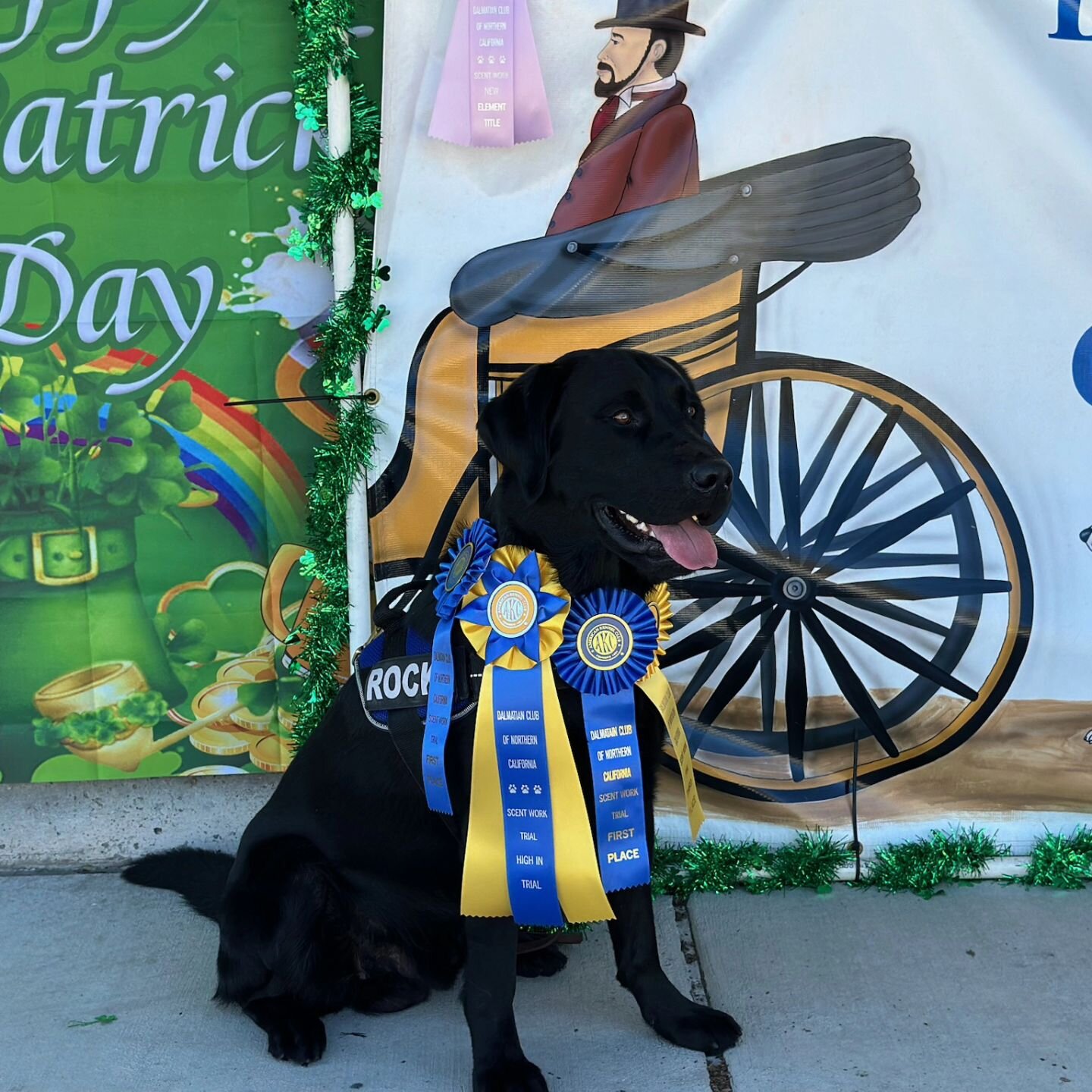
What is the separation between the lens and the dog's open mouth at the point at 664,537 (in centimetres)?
215

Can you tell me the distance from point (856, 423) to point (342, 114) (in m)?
1.60

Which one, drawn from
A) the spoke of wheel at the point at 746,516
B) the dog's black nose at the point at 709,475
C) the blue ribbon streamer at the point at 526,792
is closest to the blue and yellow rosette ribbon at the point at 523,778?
the blue ribbon streamer at the point at 526,792

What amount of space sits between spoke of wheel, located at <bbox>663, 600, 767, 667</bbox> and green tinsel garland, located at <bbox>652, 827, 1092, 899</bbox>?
0.54 m

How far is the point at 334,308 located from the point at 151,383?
592 mm

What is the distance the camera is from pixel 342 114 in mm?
2873

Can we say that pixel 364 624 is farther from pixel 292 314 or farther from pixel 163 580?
pixel 292 314

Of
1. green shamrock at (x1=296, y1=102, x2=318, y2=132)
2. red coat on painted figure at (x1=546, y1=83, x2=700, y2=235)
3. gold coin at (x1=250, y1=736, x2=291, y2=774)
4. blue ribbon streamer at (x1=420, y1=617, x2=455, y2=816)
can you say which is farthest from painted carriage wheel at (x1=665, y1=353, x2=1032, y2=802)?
green shamrock at (x1=296, y1=102, x2=318, y2=132)

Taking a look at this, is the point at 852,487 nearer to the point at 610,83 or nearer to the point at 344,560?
the point at 610,83

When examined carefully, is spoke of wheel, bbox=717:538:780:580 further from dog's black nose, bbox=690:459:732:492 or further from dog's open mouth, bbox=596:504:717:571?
dog's black nose, bbox=690:459:732:492

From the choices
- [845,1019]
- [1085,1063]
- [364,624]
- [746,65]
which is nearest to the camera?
[1085,1063]

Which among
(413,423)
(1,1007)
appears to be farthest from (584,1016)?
(413,423)

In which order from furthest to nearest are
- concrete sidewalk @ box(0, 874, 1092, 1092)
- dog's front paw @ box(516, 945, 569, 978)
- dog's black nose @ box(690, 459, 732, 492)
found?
dog's front paw @ box(516, 945, 569, 978) < concrete sidewalk @ box(0, 874, 1092, 1092) < dog's black nose @ box(690, 459, 732, 492)

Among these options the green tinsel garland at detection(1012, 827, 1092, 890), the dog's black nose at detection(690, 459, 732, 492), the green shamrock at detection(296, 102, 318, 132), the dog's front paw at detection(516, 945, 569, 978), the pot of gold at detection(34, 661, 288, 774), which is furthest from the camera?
the pot of gold at detection(34, 661, 288, 774)

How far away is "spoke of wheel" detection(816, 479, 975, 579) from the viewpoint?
10.0ft
